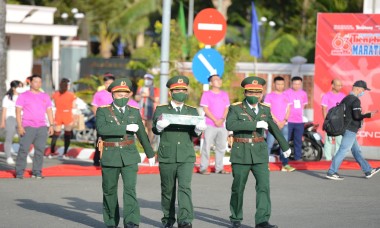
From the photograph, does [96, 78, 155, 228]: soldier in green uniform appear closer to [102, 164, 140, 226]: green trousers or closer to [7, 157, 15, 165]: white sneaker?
[102, 164, 140, 226]: green trousers

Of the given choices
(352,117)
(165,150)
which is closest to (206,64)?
(352,117)

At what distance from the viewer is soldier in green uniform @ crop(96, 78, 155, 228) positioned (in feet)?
40.5

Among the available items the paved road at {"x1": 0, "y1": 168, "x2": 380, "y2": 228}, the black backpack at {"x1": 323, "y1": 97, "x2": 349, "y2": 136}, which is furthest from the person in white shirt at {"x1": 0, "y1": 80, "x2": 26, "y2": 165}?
the black backpack at {"x1": 323, "y1": 97, "x2": 349, "y2": 136}

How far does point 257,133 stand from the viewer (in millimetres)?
12961

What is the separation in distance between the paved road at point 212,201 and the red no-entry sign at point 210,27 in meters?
3.16

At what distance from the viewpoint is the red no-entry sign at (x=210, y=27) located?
20969mm

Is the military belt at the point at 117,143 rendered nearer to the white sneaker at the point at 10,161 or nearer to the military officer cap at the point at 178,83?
the military officer cap at the point at 178,83

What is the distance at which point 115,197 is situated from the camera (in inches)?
490

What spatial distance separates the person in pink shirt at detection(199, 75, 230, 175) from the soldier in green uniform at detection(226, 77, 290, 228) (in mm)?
5756

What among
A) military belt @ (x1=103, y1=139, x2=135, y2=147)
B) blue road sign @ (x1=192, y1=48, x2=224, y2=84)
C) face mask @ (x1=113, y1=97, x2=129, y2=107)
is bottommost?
military belt @ (x1=103, y1=139, x2=135, y2=147)

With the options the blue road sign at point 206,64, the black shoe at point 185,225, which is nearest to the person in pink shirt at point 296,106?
the blue road sign at point 206,64

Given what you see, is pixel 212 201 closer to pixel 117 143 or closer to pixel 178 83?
pixel 178 83

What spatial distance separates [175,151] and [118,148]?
0.68m

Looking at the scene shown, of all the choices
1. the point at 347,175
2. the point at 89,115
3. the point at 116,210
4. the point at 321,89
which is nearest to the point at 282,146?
the point at 116,210
